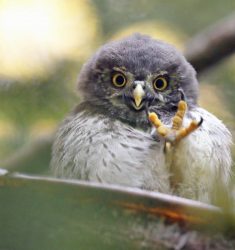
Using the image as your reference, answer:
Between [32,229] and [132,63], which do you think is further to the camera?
[132,63]

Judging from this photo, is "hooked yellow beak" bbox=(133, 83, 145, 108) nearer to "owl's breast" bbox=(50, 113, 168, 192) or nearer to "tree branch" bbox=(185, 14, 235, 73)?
"owl's breast" bbox=(50, 113, 168, 192)

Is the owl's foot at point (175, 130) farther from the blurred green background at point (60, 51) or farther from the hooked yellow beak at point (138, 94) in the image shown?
the hooked yellow beak at point (138, 94)

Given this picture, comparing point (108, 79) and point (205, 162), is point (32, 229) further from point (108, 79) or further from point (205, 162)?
point (108, 79)

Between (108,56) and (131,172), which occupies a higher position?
(108,56)

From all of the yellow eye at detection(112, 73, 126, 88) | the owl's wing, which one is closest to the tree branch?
the yellow eye at detection(112, 73, 126, 88)

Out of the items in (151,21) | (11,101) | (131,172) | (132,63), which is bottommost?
(131,172)

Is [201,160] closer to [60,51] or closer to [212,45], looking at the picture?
[60,51]

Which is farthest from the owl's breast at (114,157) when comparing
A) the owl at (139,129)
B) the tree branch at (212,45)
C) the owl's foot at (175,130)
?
the tree branch at (212,45)

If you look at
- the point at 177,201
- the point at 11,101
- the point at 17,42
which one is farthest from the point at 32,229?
the point at 17,42
